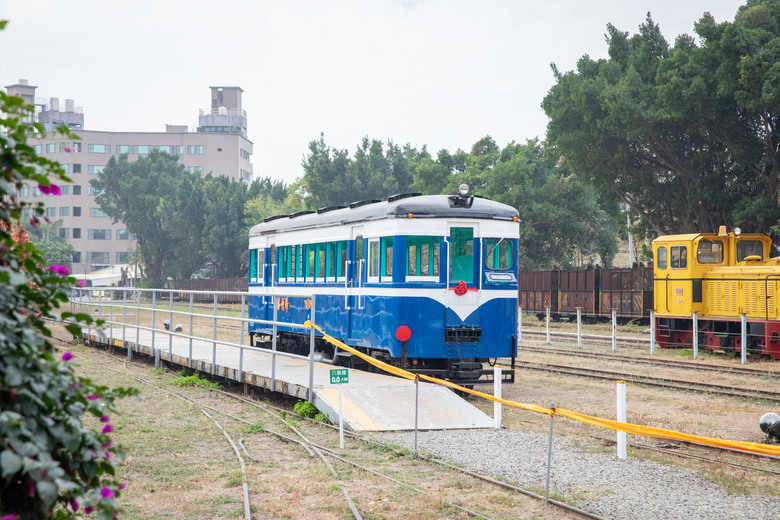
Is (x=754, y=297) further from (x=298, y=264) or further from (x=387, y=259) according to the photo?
(x=298, y=264)

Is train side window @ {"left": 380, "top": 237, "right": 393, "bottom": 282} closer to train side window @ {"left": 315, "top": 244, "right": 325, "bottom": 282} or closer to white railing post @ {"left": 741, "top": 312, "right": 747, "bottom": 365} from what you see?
train side window @ {"left": 315, "top": 244, "right": 325, "bottom": 282}

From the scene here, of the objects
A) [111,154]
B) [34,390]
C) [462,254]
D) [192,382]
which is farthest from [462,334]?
[111,154]

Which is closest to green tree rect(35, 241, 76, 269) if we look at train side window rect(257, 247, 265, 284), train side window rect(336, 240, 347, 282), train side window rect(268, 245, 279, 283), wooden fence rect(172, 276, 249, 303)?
wooden fence rect(172, 276, 249, 303)

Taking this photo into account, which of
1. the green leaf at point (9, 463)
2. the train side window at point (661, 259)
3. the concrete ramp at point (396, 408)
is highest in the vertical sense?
the train side window at point (661, 259)

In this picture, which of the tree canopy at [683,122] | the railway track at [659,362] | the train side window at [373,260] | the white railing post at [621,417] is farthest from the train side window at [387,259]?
the tree canopy at [683,122]

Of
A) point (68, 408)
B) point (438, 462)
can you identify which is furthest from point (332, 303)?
point (68, 408)

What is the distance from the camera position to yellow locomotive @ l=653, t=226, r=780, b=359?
63.6 feet

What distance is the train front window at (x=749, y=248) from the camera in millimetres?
21328

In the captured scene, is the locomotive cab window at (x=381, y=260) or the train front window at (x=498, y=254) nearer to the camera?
the locomotive cab window at (x=381, y=260)

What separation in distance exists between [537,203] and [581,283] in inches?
437

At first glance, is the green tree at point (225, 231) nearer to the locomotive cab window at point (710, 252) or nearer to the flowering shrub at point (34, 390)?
the locomotive cab window at point (710, 252)

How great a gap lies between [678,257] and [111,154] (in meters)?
106

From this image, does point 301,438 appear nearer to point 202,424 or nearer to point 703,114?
point 202,424

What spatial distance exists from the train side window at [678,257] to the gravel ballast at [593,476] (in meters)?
13.0
